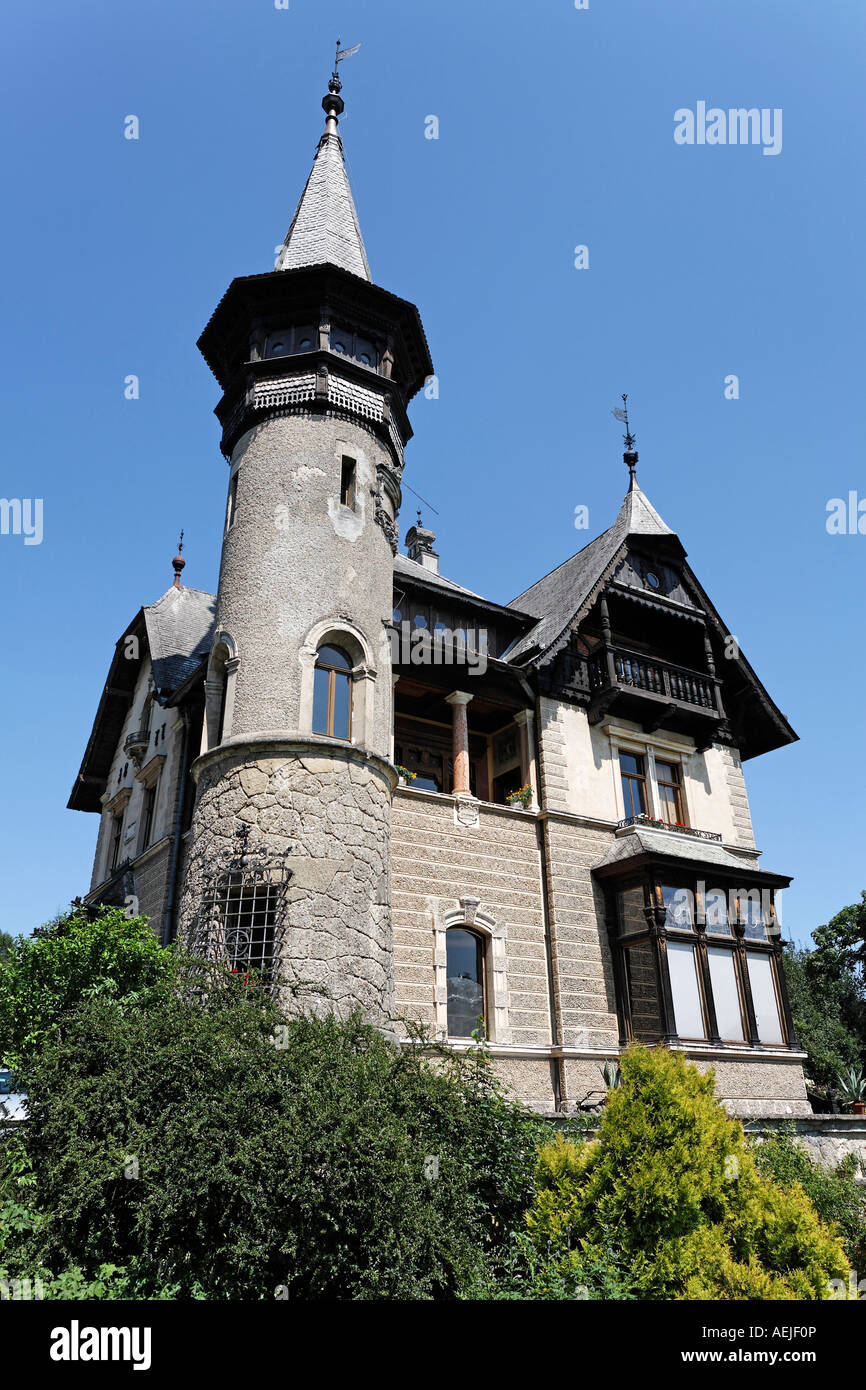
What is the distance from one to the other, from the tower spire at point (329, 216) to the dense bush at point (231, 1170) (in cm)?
1487

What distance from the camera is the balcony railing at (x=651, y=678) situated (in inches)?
848

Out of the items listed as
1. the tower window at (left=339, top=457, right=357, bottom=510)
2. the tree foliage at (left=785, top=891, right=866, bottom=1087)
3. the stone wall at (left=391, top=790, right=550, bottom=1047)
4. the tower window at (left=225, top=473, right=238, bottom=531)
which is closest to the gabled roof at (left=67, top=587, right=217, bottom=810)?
the tower window at (left=225, top=473, right=238, bottom=531)

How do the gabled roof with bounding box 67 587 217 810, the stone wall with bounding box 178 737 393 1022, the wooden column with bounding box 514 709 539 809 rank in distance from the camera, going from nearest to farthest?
the stone wall with bounding box 178 737 393 1022
the wooden column with bounding box 514 709 539 809
the gabled roof with bounding box 67 587 217 810

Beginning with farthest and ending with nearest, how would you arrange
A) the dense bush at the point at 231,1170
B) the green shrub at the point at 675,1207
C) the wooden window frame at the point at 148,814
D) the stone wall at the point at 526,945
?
the wooden window frame at the point at 148,814 < the stone wall at the point at 526,945 < the green shrub at the point at 675,1207 < the dense bush at the point at 231,1170

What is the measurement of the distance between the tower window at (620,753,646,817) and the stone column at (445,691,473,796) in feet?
14.1

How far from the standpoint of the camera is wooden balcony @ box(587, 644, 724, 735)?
840 inches

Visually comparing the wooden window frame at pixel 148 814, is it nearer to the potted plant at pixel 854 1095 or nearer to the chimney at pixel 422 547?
the chimney at pixel 422 547

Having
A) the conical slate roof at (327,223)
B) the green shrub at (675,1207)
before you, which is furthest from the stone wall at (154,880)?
the conical slate roof at (327,223)

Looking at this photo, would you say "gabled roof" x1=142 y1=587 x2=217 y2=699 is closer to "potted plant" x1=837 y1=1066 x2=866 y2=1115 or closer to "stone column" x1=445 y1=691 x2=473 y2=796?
"stone column" x1=445 y1=691 x2=473 y2=796
